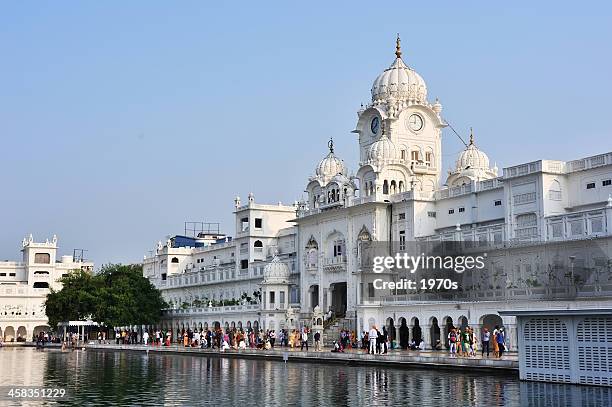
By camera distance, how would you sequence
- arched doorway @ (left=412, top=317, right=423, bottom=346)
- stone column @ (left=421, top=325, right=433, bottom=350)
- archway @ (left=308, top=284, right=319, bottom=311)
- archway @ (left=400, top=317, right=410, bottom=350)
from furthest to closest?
archway @ (left=308, top=284, right=319, bottom=311), archway @ (left=400, top=317, right=410, bottom=350), arched doorway @ (left=412, top=317, right=423, bottom=346), stone column @ (left=421, top=325, right=433, bottom=350)

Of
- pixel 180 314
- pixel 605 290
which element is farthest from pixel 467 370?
pixel 180 314

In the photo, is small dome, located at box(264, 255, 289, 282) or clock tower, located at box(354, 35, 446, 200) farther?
small dome, located at box(264, 255, 289, 282)

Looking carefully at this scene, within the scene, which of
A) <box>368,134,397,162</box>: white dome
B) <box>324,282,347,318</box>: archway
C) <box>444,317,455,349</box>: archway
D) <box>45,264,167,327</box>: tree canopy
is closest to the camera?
<box>444,317,455,349</box>: archway

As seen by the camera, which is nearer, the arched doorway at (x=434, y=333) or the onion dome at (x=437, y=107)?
the arched doorway at (x=434, y=333)

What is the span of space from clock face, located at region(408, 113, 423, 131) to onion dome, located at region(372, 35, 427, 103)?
1224 mm

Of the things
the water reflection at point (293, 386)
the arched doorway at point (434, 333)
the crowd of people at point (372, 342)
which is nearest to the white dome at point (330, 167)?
the crowd of people at point (372, 342)

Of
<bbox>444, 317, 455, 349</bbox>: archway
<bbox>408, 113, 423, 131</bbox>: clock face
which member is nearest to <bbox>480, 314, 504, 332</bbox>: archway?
<bbox>444, 317, 455, 349</bbox>: archway

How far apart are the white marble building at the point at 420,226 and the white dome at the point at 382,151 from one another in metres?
0.08

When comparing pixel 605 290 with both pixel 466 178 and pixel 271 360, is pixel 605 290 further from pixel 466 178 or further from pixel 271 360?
pixel 466 178

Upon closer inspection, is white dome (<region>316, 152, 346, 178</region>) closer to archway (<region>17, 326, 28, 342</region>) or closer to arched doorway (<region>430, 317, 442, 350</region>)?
arched doorway (<region>430, 317, 442, 350</region>)

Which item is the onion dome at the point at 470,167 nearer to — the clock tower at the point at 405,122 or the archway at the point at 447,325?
the clock tower at the point at 405,122

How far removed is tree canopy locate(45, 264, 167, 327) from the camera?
73.9 m

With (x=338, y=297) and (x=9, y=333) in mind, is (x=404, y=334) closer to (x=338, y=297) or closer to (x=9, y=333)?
(x=338, y=297)

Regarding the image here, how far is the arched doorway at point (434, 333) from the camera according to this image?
4859cm
